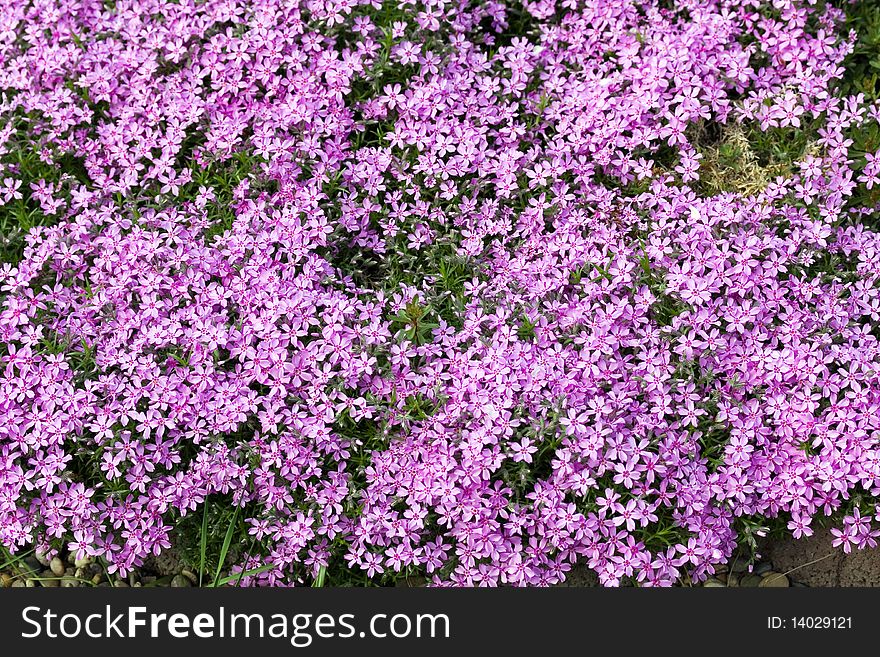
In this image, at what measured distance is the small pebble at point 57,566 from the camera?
4711 mm

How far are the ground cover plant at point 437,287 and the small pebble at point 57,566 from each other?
0.15m

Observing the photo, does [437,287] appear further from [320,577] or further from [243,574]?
[243,574]

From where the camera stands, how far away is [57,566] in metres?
4.71

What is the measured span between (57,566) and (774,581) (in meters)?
3.42

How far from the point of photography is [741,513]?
4449mm

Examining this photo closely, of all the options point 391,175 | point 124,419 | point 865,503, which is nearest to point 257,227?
point 391,175

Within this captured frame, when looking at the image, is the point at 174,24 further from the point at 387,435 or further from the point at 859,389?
the point at 859,389

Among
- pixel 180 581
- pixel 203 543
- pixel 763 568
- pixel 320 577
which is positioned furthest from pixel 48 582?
pixel 763 568

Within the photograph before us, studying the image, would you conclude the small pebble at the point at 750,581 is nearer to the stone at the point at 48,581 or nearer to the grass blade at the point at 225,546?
the grass blade at the point at 225,546

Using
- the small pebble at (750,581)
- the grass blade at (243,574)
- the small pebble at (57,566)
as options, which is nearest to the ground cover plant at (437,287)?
the grass blade at (243,574)

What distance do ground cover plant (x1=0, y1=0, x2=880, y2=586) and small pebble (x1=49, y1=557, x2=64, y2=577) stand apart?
0.15 metres

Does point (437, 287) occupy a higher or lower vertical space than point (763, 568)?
higher

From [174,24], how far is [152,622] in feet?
10.7

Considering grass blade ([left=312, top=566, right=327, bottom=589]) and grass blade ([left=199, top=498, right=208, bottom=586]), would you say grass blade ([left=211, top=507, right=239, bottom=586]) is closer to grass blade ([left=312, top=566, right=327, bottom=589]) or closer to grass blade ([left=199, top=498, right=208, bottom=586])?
grass blade ([left=199, top=498, right=208, bottom=586])
